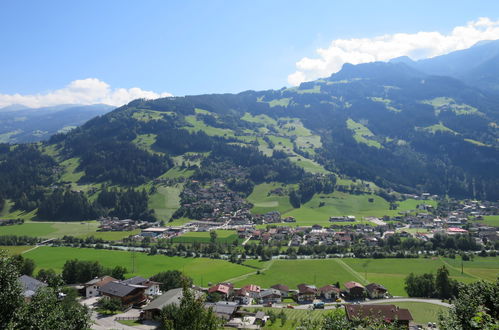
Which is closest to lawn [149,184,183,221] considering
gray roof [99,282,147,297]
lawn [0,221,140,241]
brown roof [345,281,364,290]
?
lawn [0,221,140,241]

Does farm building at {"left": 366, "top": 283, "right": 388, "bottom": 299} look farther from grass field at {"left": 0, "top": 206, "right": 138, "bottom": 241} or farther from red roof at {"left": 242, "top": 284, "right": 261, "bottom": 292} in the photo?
grass field at {"left": 0, "top": 206, "right": 138, "bottom": 241}

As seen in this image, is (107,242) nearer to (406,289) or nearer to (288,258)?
(288,258)

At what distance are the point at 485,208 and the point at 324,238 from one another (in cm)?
12431

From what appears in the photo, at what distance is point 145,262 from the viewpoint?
98.9 meters

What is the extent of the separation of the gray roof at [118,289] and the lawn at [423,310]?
51.9m

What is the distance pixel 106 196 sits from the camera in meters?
195

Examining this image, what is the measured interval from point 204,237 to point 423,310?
288 feet

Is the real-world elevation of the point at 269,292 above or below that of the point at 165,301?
below

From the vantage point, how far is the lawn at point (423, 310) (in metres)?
57.6

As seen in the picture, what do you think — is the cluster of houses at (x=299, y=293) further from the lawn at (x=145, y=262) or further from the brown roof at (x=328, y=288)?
the lawn at (x=145, y=262)

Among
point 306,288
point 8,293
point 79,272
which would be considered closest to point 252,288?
point 306,288

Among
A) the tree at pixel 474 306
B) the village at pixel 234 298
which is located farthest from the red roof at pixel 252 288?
the tree at pixel 474 306

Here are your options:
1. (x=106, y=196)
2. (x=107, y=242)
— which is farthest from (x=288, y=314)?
(x=106, y=196)

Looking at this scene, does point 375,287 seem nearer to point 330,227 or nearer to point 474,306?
point 474,306
